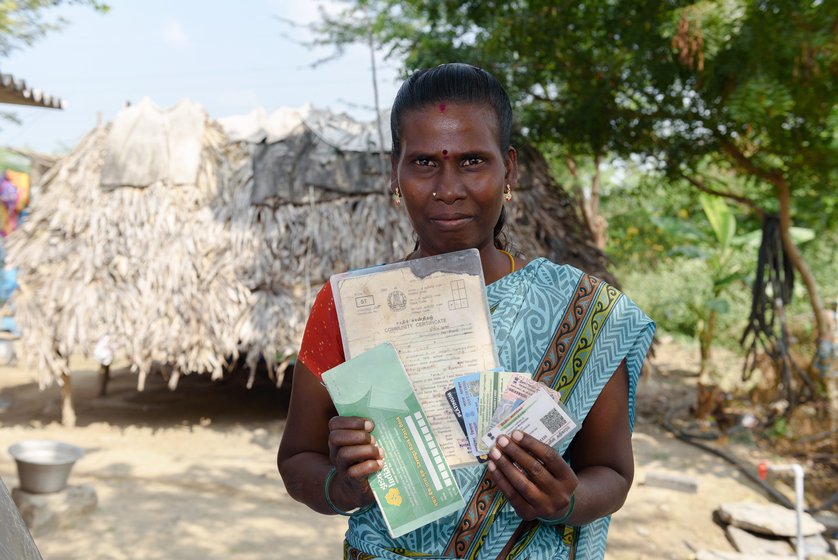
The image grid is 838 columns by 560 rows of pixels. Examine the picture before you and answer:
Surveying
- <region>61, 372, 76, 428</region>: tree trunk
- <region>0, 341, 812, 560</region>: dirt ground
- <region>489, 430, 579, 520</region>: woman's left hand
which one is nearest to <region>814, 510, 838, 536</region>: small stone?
<region>0, 341, 812, 560</region>: dirt ground

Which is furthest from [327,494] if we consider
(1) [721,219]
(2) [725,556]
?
(1) [721,219]

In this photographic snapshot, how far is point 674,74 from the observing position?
6.68 m

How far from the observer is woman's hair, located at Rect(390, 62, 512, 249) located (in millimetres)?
1325

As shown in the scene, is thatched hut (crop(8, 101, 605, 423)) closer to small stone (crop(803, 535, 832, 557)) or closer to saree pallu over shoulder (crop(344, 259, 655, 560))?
small stone (crop(803, 535, 832, 557))

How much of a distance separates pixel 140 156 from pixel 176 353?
2.29 metres

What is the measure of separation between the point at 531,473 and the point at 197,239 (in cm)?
703

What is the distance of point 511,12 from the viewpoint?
6430 millimetres

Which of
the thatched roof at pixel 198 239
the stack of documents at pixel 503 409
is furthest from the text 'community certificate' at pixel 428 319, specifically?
the thatched roof at pixel 198 239

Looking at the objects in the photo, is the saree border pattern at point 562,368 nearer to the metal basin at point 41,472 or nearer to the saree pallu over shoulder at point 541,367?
the saree pallu over shoulder at point 541,367

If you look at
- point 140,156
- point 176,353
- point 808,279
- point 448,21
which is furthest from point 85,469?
point 808,279

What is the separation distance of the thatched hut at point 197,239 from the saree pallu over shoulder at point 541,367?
5.87 meters

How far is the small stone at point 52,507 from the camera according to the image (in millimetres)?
5051

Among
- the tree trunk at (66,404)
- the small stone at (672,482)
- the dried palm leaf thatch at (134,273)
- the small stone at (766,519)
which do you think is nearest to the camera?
the small stone at (766,519)

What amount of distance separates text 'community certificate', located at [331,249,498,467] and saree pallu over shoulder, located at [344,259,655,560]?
10 cm
